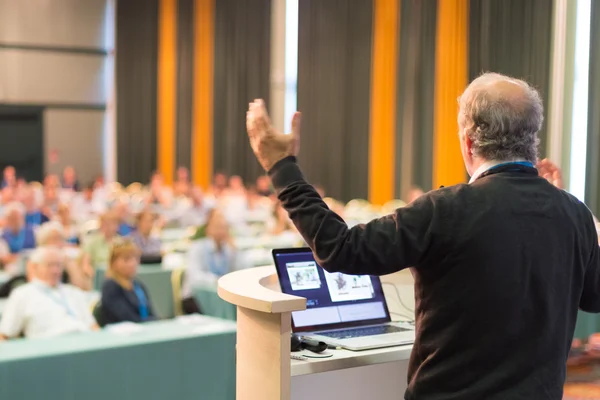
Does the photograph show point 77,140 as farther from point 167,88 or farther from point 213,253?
point 213,253

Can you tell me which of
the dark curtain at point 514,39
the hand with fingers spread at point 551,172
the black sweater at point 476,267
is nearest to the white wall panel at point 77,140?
the dark curtain at point 514,39

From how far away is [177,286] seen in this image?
585 cm

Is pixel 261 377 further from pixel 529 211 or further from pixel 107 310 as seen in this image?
pixel 107 310

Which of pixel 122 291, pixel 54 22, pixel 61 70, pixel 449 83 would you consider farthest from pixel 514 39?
pixel 54 22

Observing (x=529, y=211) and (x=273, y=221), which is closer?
(x=529, y=211)

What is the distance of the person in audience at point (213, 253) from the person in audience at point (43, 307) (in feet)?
6.11

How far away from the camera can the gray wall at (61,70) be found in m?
16.4

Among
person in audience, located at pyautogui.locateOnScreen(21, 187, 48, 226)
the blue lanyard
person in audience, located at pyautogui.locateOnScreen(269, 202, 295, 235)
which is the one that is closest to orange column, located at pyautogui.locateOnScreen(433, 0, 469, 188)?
person in audience, located at pyautogui.locateOnScreen(269, 202, 295, 235)

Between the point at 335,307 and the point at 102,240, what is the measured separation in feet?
16.6

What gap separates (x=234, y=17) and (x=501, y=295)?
13.8 meters

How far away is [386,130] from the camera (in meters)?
11.3

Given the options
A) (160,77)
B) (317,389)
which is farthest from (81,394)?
(160,77)

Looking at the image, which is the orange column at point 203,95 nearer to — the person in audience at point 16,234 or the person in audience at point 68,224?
the person in audience at point 68,224

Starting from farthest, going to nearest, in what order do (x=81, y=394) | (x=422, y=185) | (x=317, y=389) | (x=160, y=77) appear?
1. (x=160, y=77)
2. (x=422, y=185)
3. (x=81, y=394)
4. (x=317, y=389)
